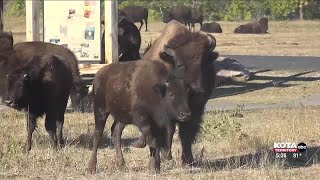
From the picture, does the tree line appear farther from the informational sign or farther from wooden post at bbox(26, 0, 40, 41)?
wooden post at bbox(26, 0, 40, 41)

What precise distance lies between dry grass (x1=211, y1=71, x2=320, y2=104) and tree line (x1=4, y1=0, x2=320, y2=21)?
50.3 m

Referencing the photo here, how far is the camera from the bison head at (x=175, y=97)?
1135 cm

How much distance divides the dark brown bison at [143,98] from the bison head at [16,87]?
1505 mm

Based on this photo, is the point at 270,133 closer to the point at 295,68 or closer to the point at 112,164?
the point at 112,164

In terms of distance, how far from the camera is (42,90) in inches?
548

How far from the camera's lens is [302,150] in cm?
1284

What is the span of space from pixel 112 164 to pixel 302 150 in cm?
268

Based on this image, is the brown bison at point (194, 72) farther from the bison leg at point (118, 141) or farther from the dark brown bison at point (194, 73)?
the bison leg at point (118, 141)

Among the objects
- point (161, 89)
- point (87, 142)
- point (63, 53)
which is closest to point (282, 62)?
point (63, 53)

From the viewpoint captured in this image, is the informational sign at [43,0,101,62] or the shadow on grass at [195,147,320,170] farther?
the informational sign at [43,0,101,62]

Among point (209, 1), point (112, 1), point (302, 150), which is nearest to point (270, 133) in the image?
point (302, 150)

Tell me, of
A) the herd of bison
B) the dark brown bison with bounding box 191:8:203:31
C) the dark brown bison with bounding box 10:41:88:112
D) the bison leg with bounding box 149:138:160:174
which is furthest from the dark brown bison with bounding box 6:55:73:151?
the dark brown bison with bounding box 191:8:203:31

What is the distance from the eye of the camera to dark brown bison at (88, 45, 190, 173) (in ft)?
37.6

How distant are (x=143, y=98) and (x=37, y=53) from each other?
3.88m
